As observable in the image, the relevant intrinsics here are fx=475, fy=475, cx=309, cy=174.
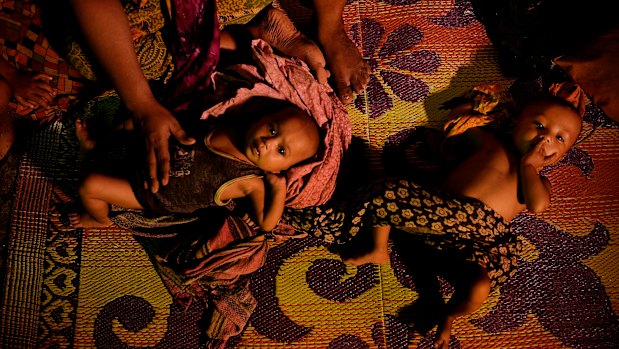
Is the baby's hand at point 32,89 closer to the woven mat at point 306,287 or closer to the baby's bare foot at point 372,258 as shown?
the woven mat at point 306,287

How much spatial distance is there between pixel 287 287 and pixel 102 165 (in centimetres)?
60

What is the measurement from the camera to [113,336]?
4.16 feet

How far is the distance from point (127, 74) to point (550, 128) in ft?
3.65

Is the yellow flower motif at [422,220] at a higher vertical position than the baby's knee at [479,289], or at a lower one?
higher

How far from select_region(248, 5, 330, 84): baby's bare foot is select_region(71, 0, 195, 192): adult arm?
17.1 inches

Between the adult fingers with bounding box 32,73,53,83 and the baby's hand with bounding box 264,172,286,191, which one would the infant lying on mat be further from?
the adult fingers with bounding box 32,73,53,83

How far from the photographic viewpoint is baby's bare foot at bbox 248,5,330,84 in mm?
1453

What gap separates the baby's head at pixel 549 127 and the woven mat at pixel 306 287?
21 cm

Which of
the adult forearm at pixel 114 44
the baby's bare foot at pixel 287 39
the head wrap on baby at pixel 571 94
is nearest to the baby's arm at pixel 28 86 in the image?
the adult forearm at pixel 114 44

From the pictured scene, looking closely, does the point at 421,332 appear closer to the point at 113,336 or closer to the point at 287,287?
the point at 287,287

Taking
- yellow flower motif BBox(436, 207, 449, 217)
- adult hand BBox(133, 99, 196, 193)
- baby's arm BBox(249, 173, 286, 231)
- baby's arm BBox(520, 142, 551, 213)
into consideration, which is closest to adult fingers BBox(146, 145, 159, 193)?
adult hand BBox(133, 99, 196, 193)

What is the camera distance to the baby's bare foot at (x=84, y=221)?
52.2 inches

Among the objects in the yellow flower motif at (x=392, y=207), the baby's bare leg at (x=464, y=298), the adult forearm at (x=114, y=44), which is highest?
the adult forearm at (x=114, y=44)

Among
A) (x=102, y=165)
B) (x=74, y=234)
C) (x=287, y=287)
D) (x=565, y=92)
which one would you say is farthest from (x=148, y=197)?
(x=565, y=92)
